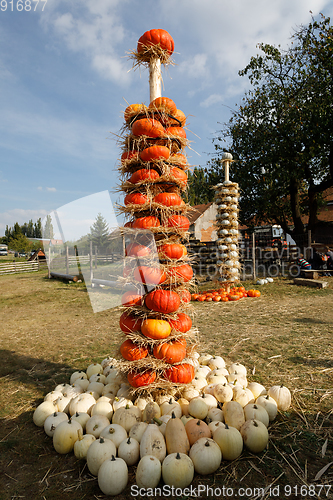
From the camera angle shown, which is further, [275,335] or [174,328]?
[275,335]

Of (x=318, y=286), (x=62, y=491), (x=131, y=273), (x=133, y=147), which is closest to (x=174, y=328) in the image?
(x=131, y=273)

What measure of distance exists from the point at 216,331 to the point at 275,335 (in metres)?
1.25

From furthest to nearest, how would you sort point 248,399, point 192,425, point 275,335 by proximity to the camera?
point 275,335 < point 248,399 < point 192,425

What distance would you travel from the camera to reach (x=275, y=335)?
5965mm

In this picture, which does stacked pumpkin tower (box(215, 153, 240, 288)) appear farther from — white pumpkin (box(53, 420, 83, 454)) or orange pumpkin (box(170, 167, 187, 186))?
white pumpkin (box(53, 420, 83, 454))

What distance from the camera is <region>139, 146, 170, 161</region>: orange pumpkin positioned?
3445 millimetres

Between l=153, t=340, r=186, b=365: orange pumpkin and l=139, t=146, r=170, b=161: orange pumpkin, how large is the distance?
2.20 metres

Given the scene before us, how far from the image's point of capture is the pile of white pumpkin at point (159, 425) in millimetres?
2352

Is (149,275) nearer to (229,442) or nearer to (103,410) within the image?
(103,410)

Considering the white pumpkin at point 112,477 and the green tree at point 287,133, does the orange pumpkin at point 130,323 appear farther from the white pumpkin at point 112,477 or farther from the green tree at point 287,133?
the green tree at point 287,133

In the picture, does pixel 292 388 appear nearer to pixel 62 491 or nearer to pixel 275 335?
pixel 275 335

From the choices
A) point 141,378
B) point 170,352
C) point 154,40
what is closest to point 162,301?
point 170,352

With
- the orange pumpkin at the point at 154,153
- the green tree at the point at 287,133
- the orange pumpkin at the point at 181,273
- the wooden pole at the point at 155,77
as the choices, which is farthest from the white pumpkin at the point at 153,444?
the green tree at the point at 287,133

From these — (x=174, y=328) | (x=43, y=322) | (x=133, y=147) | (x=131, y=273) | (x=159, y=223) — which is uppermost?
(x=133, y=147)
